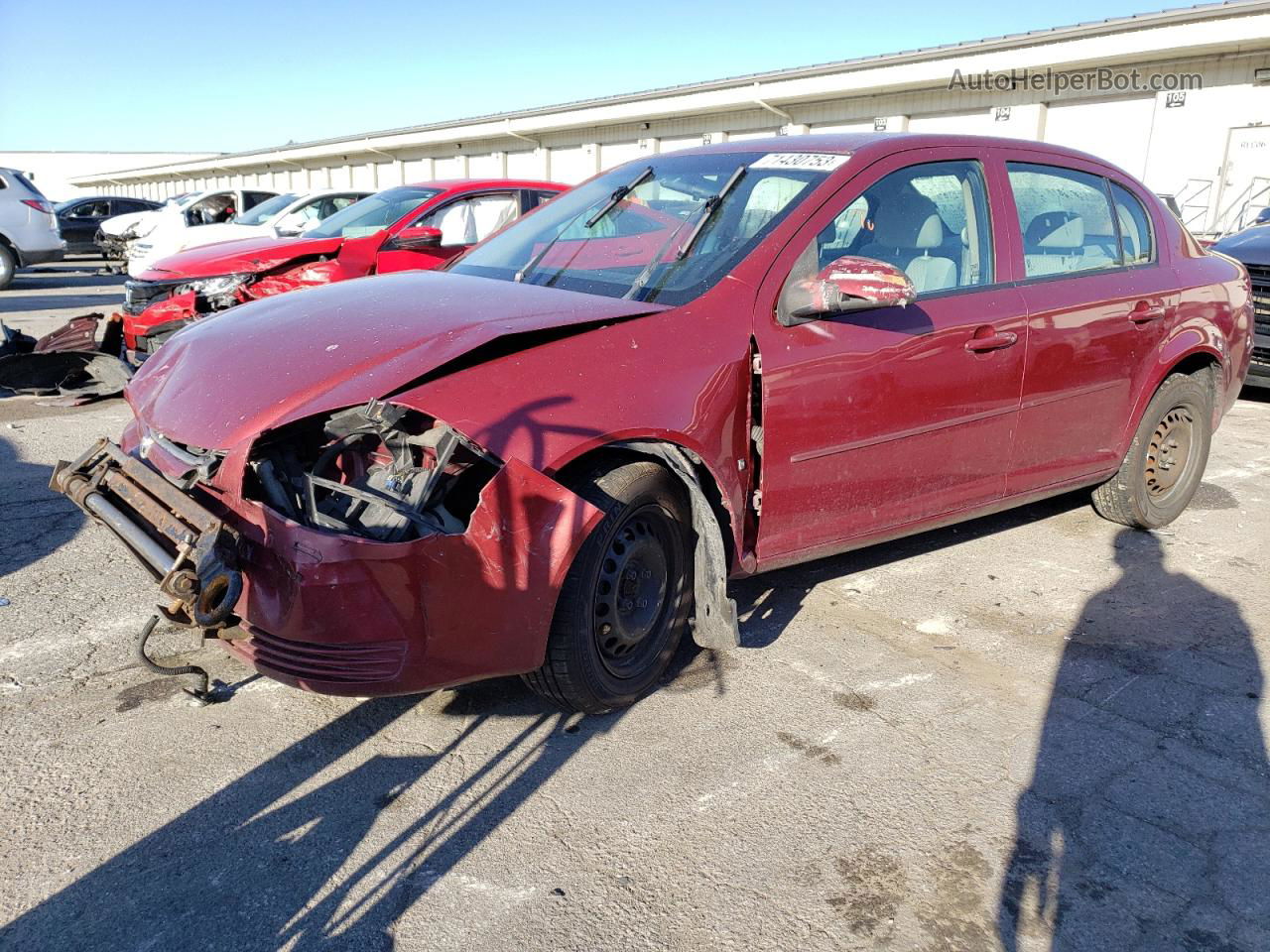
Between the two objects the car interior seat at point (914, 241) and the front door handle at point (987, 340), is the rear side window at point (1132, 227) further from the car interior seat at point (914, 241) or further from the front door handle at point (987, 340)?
the car interior seat at point (914, 241)

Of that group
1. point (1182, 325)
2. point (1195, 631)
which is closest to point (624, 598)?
point (1195, 631)

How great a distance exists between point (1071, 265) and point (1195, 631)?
1667 millimetres

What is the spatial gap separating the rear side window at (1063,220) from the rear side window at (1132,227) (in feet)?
0.24

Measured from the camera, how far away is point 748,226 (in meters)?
3.70

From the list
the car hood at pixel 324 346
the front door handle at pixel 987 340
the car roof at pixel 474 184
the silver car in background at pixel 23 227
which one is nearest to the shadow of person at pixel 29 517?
the car hood at pixel 324 346

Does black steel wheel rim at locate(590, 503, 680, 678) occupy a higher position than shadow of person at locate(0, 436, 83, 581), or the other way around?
black steel wheel rim at locate(590, 503, 680, 678)

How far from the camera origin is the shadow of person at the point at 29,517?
14.9ft

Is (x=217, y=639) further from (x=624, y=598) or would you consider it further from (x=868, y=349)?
(x=868, y=349)

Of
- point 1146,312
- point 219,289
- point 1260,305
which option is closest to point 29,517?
point 219,289

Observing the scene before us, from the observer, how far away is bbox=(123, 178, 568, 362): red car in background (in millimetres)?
7520

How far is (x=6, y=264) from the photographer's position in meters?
17.5

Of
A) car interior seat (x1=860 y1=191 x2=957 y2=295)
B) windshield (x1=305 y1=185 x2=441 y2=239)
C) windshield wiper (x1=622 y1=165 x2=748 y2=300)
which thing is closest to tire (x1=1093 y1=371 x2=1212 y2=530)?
car interior seat (x1=860 y1=191 x2=957 y2=295)

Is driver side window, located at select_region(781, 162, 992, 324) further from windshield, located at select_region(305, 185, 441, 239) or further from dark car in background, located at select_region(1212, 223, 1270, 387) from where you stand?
dark car in background, located at select_region(1212, 223, 1270, 387)

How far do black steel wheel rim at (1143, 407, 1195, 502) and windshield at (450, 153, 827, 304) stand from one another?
264 cm
